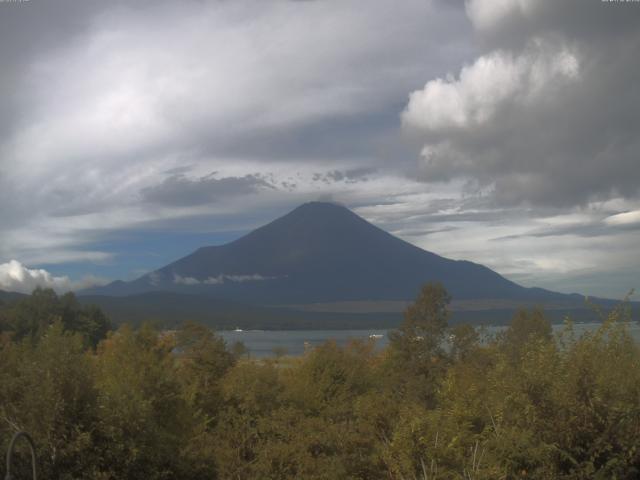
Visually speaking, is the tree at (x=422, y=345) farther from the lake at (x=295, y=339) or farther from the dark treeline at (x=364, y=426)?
the dark treeline at (x=364, y=426)

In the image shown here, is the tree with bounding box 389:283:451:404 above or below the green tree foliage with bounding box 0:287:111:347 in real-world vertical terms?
below

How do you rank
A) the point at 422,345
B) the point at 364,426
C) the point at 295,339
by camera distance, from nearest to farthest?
the point at 364,426 < the point at 422,345 < the point at 295,339

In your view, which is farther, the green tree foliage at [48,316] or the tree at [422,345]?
the green tree foliage at [48,316]

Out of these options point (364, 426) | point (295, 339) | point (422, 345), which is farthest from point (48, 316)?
point (295, 339)

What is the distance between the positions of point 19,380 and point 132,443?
6.71 feet

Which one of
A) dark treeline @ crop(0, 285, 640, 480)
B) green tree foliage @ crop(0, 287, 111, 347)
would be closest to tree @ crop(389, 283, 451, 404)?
dark treeline @ crop(0, 285, 640, 480)

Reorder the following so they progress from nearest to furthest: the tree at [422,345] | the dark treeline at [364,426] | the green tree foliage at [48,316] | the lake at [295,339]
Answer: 1. the dark treeline at [364,426]
2. the lake at [295,339]
3. the tree at [422,345]
4. the green tree foliage at [48,316]

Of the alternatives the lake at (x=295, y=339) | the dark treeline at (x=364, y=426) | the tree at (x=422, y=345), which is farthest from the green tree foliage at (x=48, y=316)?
the dark treeline at (x=364, y=426)

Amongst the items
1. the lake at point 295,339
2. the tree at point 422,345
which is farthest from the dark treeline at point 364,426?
the tree at point 422,345

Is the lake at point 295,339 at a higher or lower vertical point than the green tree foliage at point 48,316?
lower

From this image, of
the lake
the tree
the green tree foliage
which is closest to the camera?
the lake

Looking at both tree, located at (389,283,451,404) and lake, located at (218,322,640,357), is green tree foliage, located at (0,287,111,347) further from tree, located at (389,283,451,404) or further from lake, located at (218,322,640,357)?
tree, located at (389,283,451,404)

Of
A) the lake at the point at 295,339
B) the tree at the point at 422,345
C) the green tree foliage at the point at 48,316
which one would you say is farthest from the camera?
the green tree foliage at the point at 48,316

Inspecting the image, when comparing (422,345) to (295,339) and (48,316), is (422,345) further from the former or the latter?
(295,339)
